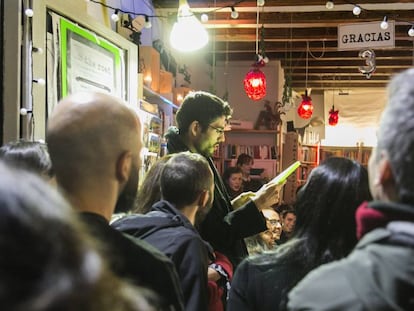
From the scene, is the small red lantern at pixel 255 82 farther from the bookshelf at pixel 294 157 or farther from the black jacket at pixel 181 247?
the black jacket at pixel 181 247

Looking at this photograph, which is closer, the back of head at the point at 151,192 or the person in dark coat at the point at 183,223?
the person in dark coat at the point at 183,223

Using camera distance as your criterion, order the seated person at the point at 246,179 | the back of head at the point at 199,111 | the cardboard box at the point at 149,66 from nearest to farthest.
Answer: the back of head at the point at 199,111 → the cardboard box at the point at 149,66 → the seated person at the point at 246,179

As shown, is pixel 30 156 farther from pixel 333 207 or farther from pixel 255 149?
pixel 255 149

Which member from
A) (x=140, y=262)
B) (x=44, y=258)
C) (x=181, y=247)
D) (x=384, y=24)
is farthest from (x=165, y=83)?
(x=44, y=258)

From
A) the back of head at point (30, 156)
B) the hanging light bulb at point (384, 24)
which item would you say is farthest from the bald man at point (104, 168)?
the hanging light bulb at point (384, 24)

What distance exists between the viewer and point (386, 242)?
780 millimetres

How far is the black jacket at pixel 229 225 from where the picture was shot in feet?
7.59

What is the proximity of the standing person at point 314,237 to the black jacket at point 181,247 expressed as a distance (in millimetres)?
156

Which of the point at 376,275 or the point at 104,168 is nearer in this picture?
the point at 376,275

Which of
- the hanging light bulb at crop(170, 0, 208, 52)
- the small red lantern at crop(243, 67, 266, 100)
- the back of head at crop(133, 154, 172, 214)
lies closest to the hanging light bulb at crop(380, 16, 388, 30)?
the small red lantern at crop(243, 67, 266, 100)

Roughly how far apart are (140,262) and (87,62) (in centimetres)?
190

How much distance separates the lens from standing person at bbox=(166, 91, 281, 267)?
2322mm

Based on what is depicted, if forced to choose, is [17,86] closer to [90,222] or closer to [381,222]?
[90,222]

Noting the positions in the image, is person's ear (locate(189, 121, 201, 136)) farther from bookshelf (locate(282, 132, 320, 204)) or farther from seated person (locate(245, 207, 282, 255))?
bookshelf (locate(282, 132, 320, 204))
